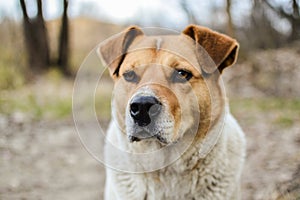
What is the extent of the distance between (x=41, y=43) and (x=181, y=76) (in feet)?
42.2

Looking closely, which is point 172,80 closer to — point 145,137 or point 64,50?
point 145,137

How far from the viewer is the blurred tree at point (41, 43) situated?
14.3 meters

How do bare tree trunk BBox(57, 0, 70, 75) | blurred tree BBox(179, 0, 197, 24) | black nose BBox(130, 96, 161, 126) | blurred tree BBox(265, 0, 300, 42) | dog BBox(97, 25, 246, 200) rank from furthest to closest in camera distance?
1. bare tree trunk BBox(57, 0, 70, 75)
2. blurred tree BBox(179, 0, 197, 24)
3. blurred tree BBox(265, 0, 300, 42)
4. dog BBox(97, 25, 246, 200)
5. black nose BBox(130, 96, 161, 126)

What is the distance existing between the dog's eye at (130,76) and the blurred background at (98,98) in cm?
189

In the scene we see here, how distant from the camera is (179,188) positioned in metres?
3.28

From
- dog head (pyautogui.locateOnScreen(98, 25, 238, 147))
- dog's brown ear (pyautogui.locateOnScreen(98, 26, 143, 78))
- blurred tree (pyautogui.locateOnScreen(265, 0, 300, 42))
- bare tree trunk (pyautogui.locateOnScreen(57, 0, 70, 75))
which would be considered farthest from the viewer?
bare tree trunk (pyautogui.locateOnScreen(57, 0, 70, 75))

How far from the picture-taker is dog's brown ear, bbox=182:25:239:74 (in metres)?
3.36

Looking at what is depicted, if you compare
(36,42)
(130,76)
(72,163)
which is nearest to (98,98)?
(72,163)

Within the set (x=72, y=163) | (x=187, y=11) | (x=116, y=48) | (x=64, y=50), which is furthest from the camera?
(x=64, y=50)

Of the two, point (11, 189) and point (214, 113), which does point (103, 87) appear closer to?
point (11, 189)

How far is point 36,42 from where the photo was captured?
1507 cm

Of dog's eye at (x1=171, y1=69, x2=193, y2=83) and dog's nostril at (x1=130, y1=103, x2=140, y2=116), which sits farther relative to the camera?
dog's eye at (x1=171, y1=69, x2=193, y2=83)

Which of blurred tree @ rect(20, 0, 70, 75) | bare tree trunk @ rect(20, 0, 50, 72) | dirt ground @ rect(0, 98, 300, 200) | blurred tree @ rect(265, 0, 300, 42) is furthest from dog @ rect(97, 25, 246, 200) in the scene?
bare tree trunk @ rect(20, 0, 50, 72)

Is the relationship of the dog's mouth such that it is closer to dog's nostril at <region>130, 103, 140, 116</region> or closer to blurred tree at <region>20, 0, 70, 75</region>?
dog's nostril at <region>130, 103, 140, 116</region>
